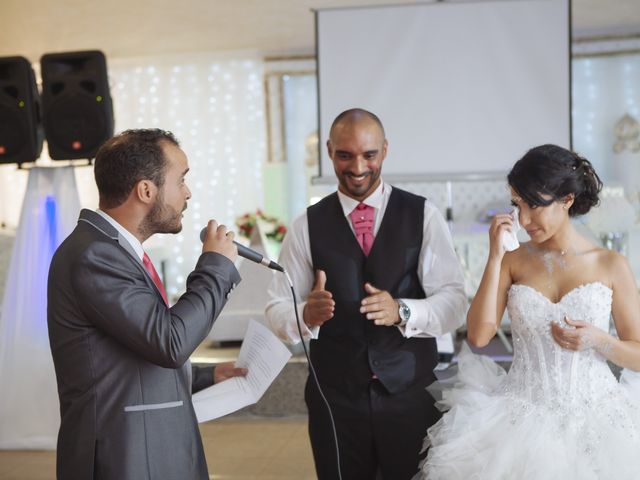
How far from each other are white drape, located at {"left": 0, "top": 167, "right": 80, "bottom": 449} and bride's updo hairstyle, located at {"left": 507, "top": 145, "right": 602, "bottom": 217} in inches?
148

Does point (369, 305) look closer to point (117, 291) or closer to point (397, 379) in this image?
point (397, 379)

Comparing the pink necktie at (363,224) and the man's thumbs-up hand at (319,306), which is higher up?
the pink necktie at (363,224)

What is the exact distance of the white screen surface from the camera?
5.62 meters

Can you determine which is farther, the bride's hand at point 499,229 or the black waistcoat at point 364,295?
the black waistcoat at point 364,295

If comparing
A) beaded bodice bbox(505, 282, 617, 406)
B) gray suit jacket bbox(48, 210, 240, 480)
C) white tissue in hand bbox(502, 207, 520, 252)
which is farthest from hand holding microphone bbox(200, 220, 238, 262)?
beaded bodice bbox(505, 282, 617, 406)

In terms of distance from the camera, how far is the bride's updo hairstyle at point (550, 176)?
7.66 ft

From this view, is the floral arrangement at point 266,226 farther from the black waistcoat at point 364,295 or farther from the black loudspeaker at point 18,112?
the black waistcoat at point 364,295

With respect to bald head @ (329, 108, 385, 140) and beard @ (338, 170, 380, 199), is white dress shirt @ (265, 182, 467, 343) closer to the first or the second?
beard @ (338, 170, 380, 199)

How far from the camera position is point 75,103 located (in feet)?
16.5

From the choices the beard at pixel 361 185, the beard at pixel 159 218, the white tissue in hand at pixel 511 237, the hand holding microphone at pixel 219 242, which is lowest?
the white tissue in hand at pixel 511 237

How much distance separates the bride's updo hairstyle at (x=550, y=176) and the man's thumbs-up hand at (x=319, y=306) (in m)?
0.66

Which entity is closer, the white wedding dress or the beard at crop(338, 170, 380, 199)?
the white wedding dress

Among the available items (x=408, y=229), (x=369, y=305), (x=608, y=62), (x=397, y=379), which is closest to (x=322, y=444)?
(x=397, y=379)

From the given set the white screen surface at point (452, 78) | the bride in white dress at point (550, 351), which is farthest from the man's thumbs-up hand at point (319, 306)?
the white screen surface at point (452, 78)
